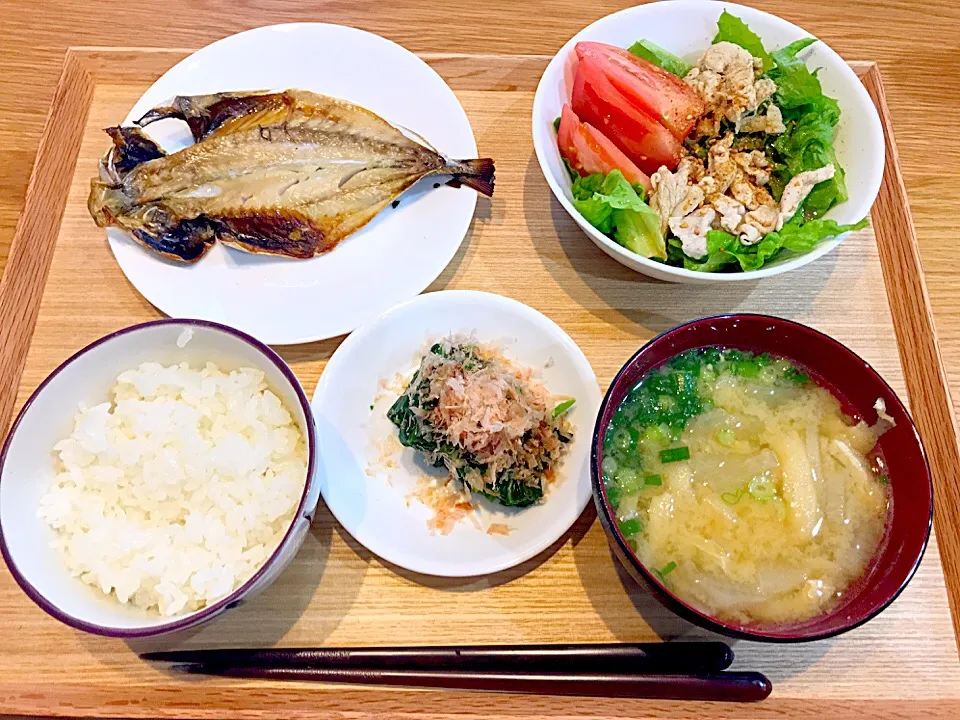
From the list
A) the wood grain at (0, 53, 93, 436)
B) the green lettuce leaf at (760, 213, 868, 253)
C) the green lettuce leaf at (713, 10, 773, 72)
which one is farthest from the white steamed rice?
the green lettuce leaf at (713, 10, 773, 72)

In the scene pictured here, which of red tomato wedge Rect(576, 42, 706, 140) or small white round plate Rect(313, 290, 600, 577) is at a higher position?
red tomato wedge Rect(576, 42, 706, 140)

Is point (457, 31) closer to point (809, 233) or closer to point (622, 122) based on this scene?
point (622, 122)

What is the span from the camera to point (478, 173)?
177 cm

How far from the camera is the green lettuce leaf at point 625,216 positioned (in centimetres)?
159

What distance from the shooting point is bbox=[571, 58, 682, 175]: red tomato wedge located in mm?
1690

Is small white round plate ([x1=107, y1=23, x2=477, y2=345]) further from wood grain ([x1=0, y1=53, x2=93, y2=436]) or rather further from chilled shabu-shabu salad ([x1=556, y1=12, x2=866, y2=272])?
chilled shabu-shabu salad ([x1=556, y1=12, x2=866, y2=272])

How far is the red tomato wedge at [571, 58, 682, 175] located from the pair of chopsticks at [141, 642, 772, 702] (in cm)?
115

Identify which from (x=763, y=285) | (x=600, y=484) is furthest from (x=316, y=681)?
(x=763, y=285)

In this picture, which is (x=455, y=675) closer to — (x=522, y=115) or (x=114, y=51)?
(x=522, y=115)

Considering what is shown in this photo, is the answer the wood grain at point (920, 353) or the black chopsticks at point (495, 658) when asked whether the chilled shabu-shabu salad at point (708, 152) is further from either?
the black chopsticks at point (495, 658)

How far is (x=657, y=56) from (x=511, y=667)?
5.13ft

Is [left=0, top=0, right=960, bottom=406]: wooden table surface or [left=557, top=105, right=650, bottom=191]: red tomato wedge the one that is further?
[left=0, top=0, right=960, bottom=406]: wooden table surface

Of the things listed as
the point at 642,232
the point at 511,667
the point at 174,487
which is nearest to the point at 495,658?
the point at 511,667

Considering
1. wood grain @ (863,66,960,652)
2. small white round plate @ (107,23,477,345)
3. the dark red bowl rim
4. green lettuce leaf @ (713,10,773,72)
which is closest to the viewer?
the dark red bowl rim
